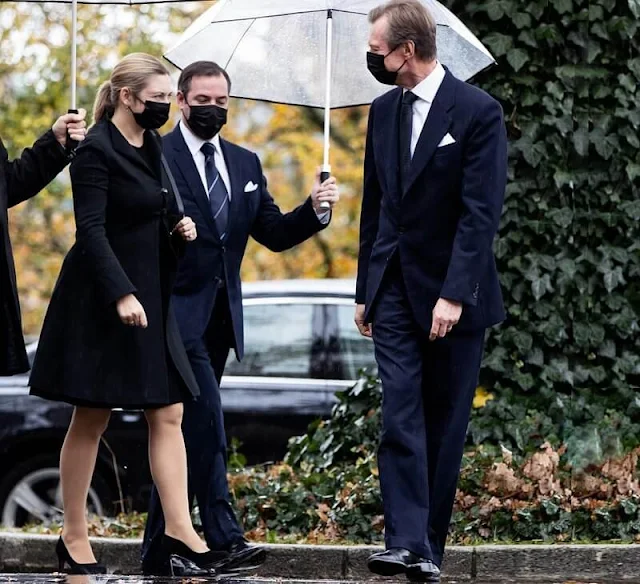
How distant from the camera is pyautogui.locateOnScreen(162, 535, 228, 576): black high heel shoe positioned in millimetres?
7184

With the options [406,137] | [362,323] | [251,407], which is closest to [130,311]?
[362,323]

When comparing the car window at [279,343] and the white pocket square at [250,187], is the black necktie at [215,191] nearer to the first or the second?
Answer: the white pocket square at [250,187]

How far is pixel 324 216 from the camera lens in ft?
25.2

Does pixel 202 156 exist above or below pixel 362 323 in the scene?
above

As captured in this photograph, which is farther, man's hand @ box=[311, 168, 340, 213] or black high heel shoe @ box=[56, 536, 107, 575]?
man's hand @ box=[311, 168, 340, 213]

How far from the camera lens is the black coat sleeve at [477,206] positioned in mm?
6645

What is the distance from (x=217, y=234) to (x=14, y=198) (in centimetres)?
99

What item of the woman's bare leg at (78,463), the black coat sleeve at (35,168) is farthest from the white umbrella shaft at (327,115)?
the woman's bare leg at (78,463)

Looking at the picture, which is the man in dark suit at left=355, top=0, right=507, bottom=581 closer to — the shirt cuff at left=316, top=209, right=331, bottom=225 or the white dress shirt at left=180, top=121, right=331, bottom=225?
the shirt cuff at left=316, top=209, right=331, bottom=225

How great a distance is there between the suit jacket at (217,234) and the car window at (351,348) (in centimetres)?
344

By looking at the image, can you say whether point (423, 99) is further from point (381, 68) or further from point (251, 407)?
point (251, 407)

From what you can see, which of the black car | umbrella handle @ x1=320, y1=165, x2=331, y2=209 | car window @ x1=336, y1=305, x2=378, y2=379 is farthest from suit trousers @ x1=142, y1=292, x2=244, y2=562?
car window @ x1=336, y1=305, x2=378, y2=379

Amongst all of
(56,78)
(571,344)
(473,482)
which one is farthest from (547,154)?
(56,78)

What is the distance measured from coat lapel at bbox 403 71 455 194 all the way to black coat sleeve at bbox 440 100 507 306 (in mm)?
117
